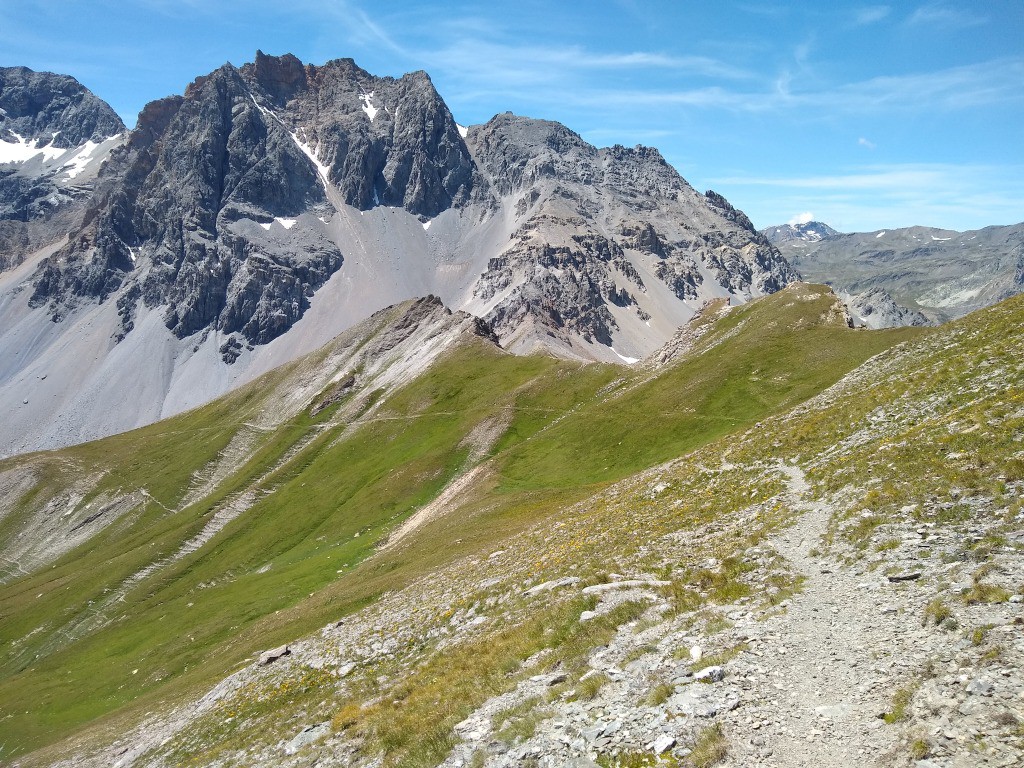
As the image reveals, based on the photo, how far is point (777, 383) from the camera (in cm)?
7762

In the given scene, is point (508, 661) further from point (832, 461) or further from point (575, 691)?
point (832, 461)

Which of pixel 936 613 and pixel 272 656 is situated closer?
pixel 936 613

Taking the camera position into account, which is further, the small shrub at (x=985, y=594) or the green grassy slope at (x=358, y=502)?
the green grassy slope at (x=358, y=502)

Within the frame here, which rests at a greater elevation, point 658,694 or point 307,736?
point 658,694

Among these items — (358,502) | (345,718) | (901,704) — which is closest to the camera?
(901,704)

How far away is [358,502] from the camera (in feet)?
342

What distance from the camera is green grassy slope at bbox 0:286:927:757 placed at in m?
64.9

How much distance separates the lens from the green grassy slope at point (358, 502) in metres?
64.9

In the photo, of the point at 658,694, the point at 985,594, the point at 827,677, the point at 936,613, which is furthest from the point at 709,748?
the point at 985,594

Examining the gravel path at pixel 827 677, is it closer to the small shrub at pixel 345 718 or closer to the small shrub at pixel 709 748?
the small shrub at pixel 709 748

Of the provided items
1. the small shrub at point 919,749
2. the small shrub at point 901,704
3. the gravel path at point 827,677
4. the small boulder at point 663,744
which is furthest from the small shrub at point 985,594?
the small boulder at point 663,744

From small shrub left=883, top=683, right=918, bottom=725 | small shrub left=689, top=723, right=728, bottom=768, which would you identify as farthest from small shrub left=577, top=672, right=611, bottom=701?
small shrub left=883, top=683, right=918, bottom=725

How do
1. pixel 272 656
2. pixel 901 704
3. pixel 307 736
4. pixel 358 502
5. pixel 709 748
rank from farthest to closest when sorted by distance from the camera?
pixel 358 502, pixel 272 656, pixel 307 736, pixel 709 748, pixel 901 704

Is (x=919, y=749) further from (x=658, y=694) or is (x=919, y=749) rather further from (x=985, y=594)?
(x=658, y=694)
